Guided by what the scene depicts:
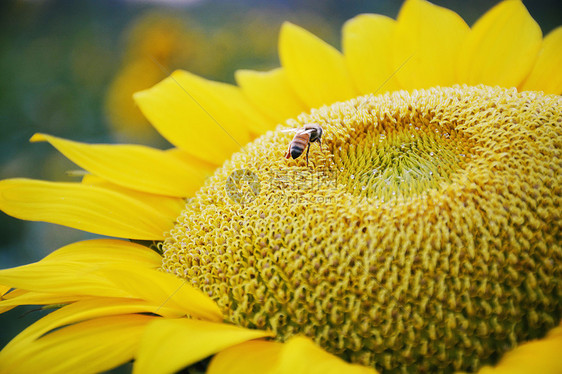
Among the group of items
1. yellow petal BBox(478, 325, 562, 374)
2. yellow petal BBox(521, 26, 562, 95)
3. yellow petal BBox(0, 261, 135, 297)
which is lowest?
yellow petal BBox(478, 325, 562, 374)

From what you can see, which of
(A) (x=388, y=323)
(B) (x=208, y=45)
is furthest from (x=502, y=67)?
(B) (x=208, y=45)

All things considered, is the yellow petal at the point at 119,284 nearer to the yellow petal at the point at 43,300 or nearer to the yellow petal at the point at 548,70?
the yellow petal at the point at 43,300

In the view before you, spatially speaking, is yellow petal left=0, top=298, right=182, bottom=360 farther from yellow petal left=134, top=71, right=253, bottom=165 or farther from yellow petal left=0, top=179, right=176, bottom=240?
yellow petal left=134, top=71, right=253, bottom=165

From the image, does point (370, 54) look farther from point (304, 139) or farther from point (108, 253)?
point (108, 253)

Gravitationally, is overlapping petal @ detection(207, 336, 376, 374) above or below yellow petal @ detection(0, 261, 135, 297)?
below

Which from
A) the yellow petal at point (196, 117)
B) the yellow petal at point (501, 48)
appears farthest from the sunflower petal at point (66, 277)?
the yellow petal at point (501, 48)

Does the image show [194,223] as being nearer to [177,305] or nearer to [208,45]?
[177,305]

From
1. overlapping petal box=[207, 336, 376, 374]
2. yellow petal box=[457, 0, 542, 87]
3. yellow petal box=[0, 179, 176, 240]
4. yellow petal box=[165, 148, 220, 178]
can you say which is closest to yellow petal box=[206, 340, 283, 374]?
overlapping petal box=[207, 336, 376, 374]
